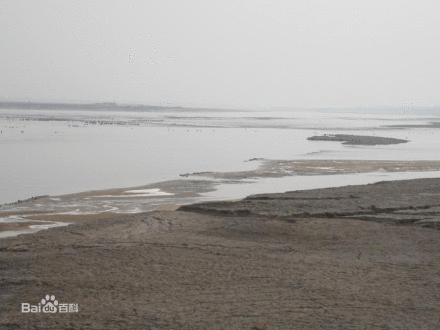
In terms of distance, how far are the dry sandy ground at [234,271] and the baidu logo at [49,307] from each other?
0.08 m

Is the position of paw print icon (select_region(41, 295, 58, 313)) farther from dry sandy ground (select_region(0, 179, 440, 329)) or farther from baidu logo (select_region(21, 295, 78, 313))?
dry sandy ground (select_region(0, 179, 440, 329))

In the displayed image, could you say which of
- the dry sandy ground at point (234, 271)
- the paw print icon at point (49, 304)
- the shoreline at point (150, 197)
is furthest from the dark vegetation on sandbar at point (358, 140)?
the paw print icon at point (49, 304)

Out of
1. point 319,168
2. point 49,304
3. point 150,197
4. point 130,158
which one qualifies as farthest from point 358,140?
point 49,304

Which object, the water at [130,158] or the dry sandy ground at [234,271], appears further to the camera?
the water at [130,158]

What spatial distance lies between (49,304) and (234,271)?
6.66 feet

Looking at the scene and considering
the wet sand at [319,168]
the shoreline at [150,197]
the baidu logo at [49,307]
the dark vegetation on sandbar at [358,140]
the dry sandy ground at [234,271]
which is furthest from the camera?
the dark vegetation on sandbar at [358,140]

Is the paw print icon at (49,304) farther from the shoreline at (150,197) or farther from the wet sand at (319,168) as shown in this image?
the wet sand at (319,168)

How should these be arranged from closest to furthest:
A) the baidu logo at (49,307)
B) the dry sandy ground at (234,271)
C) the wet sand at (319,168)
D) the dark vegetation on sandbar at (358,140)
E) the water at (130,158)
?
the dry sandy ground at (234,271)
the baidu logo at (49,307)
the water at (130,158)
the wet sand at (319,168)
the dark vegetation on sandbar at (358,140)

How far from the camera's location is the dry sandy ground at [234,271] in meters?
5.68

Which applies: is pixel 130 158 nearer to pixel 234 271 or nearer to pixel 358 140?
pixel 358 140

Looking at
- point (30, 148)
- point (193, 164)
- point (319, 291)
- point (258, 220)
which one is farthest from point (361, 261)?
point (30, 148)

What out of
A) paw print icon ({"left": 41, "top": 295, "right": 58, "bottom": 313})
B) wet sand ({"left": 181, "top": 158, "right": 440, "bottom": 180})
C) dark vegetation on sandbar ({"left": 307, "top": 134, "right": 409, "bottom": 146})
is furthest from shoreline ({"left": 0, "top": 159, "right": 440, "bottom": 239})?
dark vegetation on sandbar ({"left": 307, "top": 134, "right": 409, "bottom": 146})

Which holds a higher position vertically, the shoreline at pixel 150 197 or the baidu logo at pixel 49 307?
the baidu logo at pixel 49 307

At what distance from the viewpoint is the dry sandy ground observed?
5676 millimetres
